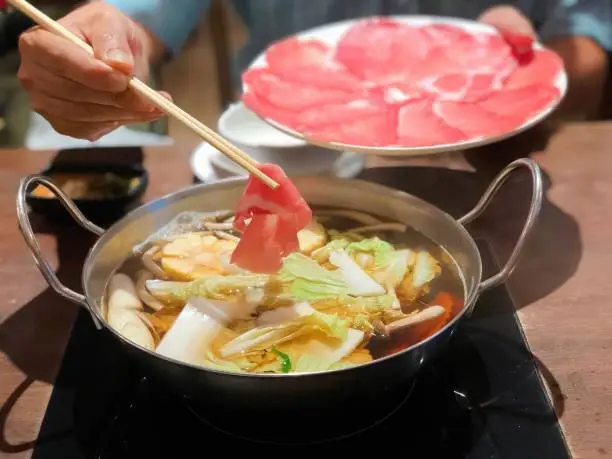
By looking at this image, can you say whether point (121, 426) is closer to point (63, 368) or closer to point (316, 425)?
point (63, 368)

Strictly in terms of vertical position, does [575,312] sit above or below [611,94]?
above

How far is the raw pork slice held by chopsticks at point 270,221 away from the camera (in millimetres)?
983

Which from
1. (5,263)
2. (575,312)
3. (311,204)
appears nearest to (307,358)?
(311,204)

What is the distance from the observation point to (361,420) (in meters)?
0.91

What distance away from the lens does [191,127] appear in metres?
0.97

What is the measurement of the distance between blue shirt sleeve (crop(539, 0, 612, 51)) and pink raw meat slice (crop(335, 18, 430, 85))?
67 cm

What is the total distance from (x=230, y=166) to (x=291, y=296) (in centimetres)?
55

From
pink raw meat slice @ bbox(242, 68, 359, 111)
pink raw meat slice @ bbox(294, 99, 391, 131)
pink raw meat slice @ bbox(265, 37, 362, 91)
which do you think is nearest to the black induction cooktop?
pink raw meat slice @ bbox(294, 99, 391, 131)

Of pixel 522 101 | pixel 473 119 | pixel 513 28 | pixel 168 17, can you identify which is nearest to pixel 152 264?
pixel 473 119

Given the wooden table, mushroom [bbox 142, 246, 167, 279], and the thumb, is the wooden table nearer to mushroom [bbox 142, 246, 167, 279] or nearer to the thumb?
mushroom [bbox 142, 246, 167, 279]

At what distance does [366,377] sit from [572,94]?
1643 mm

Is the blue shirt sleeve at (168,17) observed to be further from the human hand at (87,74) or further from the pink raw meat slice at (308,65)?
the human hand at (87,74)

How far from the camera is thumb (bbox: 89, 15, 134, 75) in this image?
101cm

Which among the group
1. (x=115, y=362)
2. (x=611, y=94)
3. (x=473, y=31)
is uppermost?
(x=473, y=31)
